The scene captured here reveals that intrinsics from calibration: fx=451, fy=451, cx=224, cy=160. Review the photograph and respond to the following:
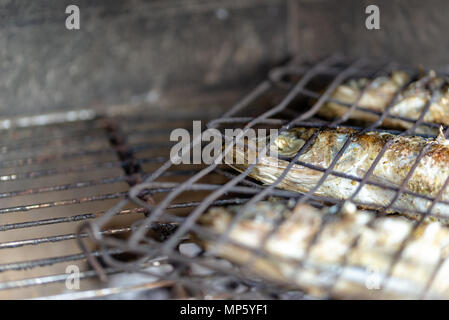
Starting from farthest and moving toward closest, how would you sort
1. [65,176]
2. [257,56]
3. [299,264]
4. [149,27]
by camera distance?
1. [257,56]
2. [149,27]
3. [65,176]
4. [299,264]

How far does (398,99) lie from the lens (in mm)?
2447

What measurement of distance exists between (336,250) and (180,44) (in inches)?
82.2

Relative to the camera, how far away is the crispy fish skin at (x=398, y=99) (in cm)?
233

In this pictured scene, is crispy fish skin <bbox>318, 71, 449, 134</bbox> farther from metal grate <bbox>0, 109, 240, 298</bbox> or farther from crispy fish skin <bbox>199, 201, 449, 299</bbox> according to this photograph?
metal grate <bbox>0, 109, 240, 298</bbox>

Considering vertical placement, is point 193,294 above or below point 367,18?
below

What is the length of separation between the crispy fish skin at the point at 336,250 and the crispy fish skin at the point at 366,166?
0.23 meters

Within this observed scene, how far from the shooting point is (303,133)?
85.0 inches

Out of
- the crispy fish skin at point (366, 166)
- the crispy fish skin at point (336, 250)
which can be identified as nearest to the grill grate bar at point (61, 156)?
the crispy fish skin at point (366, 166)

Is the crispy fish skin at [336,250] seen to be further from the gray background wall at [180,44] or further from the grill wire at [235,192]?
the gray background wall at [180,44]

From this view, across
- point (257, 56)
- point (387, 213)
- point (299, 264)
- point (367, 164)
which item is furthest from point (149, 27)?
point (299, 264)

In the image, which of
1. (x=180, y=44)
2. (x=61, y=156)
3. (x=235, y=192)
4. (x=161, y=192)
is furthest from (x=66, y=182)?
(x=180, y=44)

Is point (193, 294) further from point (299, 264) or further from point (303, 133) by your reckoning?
point (303, 133)
